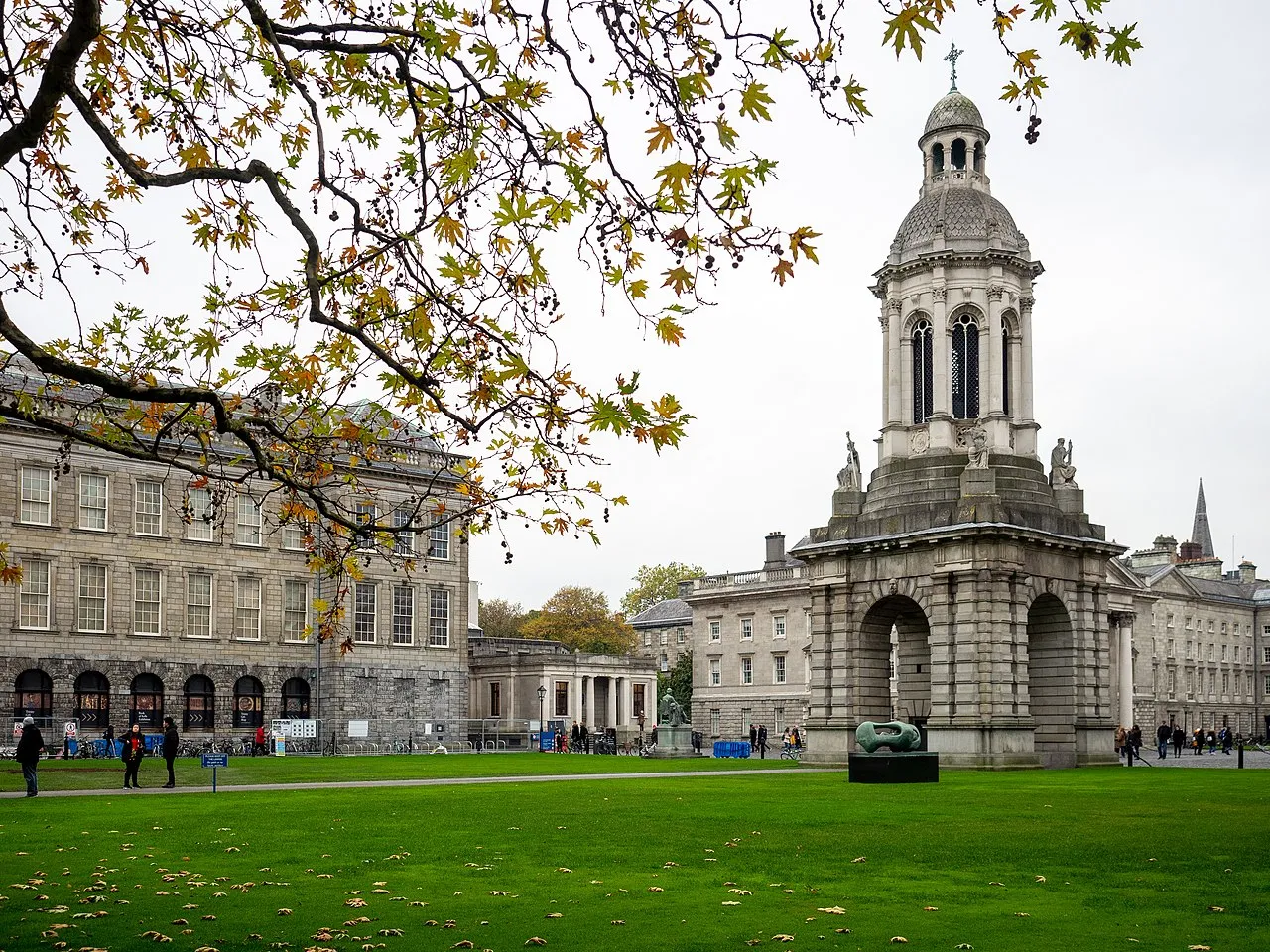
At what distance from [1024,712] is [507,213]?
40.8m

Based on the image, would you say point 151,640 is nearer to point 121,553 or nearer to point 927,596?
point 121,553

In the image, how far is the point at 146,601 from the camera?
66812 millimetres

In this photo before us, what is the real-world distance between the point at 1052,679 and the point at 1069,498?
21.0 ft

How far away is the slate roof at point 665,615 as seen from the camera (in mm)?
121562

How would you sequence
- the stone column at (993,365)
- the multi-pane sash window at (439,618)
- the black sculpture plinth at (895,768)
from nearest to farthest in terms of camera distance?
the black sculpture plinth at (895,768)
the stone column at (993,365)
the multi-pane sash window at (439,618)

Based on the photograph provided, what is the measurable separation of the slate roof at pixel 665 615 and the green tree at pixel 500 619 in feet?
57.8

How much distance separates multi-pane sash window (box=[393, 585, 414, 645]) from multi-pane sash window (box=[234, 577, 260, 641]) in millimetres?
8282

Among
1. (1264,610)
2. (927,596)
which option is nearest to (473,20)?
(927,596)

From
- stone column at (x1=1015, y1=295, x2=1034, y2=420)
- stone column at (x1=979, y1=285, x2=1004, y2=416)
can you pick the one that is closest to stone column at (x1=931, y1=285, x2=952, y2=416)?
stone column at (x1=979, y1=285, x2=1004, y2=416)

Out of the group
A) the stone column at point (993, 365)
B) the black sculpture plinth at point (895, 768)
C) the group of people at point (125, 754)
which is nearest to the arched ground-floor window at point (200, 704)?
the group of people at point (125, 754)

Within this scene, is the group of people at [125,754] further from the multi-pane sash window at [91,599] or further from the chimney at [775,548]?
the chimney at [775,548]

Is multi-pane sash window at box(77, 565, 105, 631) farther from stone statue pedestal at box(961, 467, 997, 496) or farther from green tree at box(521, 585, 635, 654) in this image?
green tree at box(521, 585, 635, 654)

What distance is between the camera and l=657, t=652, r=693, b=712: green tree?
373 feet

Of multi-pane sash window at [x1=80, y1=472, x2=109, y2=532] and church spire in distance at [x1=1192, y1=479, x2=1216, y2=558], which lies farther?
church spire in distance at [x1=1192, y1=479, x2=1216, y2=558]
